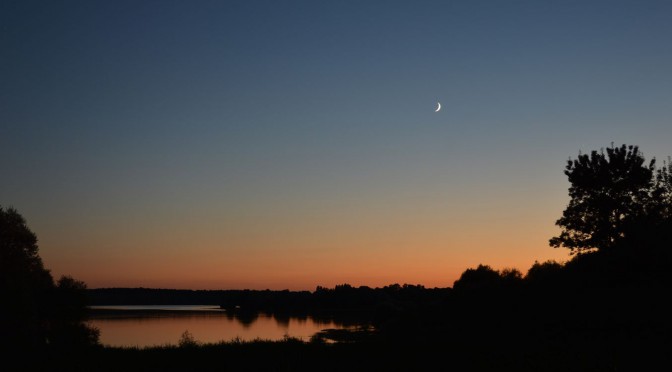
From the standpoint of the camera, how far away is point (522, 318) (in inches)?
1848

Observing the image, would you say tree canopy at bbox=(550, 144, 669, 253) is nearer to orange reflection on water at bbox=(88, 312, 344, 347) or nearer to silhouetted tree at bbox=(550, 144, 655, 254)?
silhouetted tree at bbox=(550, 144, 655, 254)

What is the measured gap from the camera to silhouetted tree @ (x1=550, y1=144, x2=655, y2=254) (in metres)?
62.6

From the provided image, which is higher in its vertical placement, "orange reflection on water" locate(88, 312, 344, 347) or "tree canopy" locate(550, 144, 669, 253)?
"tree canopy" locate(550, 144, 669, 253)

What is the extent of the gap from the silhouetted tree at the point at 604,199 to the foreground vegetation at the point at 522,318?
112mm

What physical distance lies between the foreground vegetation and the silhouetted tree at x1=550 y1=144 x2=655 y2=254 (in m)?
0.11

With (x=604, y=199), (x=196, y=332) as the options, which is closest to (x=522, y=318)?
(x=604, y=199)

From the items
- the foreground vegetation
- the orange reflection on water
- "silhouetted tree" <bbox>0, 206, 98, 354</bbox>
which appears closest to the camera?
the foreground vegetation

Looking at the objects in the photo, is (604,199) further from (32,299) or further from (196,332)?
(196,332)

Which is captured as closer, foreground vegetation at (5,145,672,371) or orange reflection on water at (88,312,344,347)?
foreground vegetation at (5,145,672,371)

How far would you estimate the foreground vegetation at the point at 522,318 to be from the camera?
26.9 meters

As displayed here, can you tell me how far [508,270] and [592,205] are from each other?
124 feet

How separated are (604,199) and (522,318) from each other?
24178 millimetres

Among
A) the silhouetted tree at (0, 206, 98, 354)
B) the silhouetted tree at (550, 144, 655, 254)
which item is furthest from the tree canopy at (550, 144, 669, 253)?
the silhouetted tree at (0, 206, 98, 354)

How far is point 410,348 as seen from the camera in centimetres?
3447
